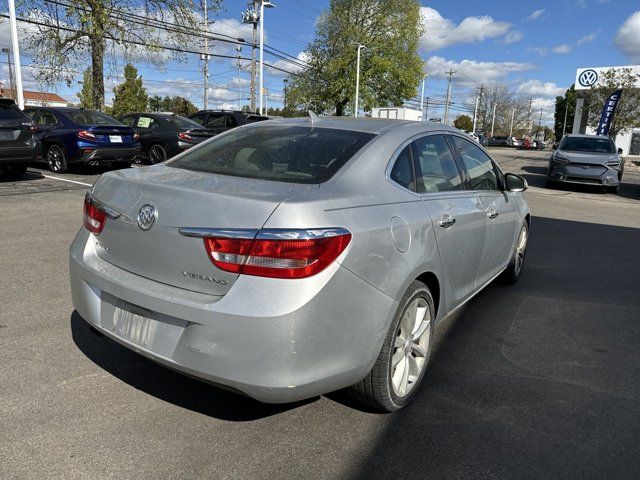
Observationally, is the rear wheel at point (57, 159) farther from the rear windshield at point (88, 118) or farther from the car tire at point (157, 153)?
the car tire at point (157, 153)

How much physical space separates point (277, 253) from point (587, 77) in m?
46.1

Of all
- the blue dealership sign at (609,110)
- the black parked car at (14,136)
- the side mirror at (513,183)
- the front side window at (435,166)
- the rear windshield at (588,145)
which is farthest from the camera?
the blue dealership sign at (609,110)

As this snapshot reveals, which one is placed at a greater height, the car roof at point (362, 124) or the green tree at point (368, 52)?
the green tree at point (368, 52)

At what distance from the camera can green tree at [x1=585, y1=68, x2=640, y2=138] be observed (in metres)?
28.7

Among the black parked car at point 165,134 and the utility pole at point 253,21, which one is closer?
the black parked car at point 165,134

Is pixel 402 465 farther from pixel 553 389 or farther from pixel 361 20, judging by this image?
pixel 361 20

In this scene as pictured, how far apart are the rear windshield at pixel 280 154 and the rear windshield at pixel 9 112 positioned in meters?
8.13

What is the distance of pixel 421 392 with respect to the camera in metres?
3.13

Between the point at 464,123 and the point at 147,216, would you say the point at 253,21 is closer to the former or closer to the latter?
the point at 147,216

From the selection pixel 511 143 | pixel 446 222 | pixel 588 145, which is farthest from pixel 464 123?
pixel 446 222

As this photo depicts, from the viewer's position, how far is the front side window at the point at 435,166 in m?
3.20

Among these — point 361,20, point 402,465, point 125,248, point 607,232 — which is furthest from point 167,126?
point 361,20

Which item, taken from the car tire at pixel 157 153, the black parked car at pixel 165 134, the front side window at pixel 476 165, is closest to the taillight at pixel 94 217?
the front side window at pixel 476 165

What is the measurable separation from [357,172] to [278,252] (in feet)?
2.54
